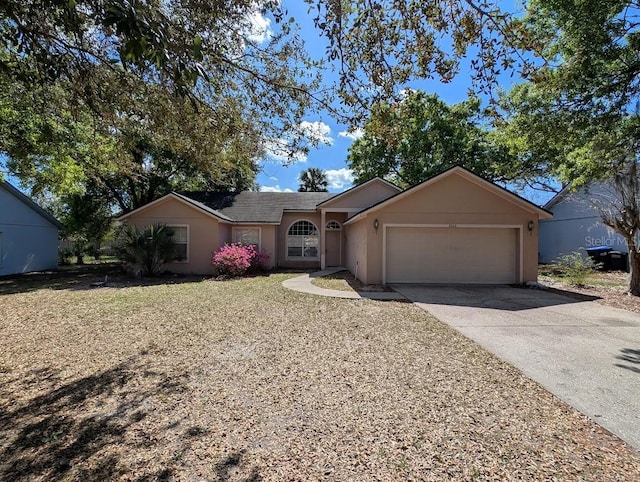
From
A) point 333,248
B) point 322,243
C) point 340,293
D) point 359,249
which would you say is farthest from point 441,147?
point 340,293

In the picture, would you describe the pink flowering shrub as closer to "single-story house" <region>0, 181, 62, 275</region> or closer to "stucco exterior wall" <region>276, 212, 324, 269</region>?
→ "stucco exterior wall" <region>276, 212, 324, 269</region>

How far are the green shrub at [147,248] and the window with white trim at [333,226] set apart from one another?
328 inches

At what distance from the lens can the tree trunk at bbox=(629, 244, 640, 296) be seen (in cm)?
1045

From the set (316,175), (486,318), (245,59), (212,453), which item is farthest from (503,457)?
(316,175)

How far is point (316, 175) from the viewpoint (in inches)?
1431

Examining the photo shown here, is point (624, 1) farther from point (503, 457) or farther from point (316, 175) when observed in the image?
point (316, 175)

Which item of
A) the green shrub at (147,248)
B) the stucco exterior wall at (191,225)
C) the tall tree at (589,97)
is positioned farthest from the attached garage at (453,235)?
the green shrub at (147,248)

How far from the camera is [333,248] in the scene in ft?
63.2

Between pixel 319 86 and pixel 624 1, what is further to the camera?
pixel 624 1

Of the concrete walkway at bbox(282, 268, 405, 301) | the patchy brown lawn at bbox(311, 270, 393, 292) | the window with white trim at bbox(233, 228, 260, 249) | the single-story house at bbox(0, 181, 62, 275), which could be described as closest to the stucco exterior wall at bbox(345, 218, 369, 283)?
the patchy brown lawn at bbox(311, 270, 393, 292)

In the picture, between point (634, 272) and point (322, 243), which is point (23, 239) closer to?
point (322, 243)

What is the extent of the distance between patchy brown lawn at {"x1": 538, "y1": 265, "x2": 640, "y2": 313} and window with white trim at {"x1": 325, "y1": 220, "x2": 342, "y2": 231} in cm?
1009

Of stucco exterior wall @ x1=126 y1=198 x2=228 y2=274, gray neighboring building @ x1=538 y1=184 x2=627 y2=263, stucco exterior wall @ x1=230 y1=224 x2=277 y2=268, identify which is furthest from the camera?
gray neighboring building @ x1=538 y1=184 x2=627 y2=263

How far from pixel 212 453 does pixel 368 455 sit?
132 cm
